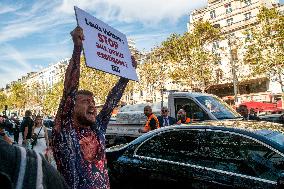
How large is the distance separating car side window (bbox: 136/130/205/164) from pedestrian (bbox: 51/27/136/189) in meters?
1.98

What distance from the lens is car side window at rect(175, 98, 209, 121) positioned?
31.7ft

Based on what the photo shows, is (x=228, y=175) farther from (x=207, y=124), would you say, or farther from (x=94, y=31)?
(x=94, y=31)

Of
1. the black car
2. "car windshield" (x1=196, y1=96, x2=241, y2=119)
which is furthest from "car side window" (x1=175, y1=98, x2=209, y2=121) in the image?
the black car

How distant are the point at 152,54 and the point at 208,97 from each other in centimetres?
3830

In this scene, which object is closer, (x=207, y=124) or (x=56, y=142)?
(x=56, y=142)

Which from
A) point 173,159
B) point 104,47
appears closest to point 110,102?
point 104,47

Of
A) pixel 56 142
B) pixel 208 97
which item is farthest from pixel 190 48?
pixel 56 142

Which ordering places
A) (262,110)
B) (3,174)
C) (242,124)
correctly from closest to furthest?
1. (3,174)
2. (242,124)
3. (262,110)

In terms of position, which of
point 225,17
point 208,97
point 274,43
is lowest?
point 208,97

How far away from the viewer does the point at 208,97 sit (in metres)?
10.2

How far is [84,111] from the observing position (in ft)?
8.93

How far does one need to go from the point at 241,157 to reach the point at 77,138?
227cm

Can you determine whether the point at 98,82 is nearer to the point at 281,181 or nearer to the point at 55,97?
the point at 55,97

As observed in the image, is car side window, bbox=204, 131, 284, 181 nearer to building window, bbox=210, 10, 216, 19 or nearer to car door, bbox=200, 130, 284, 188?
car door, bbox=200, 130, 284, 188
